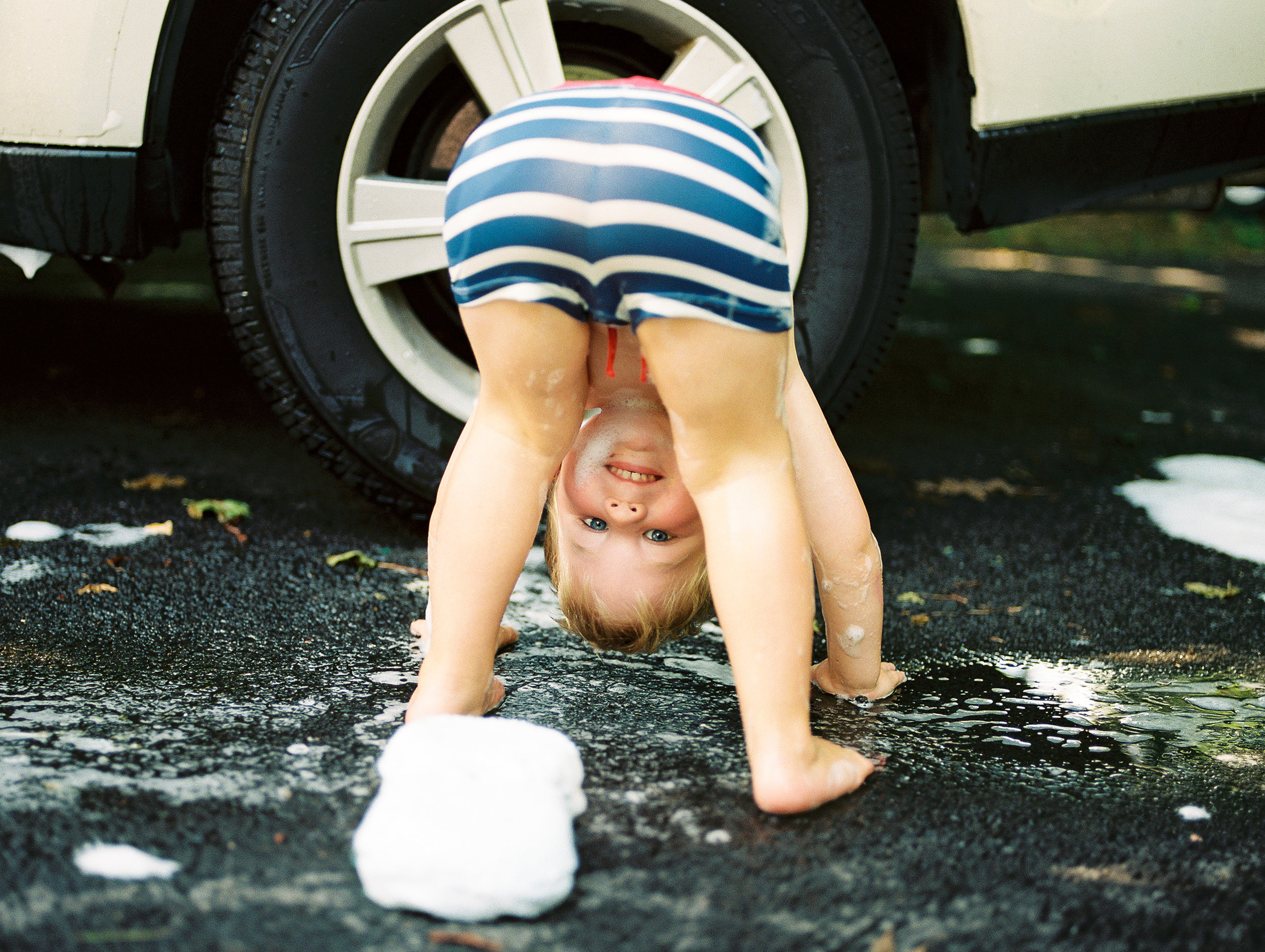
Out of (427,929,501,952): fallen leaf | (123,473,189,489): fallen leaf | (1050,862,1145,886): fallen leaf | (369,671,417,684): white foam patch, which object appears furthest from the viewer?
(123,473,189,489): fallen leaf

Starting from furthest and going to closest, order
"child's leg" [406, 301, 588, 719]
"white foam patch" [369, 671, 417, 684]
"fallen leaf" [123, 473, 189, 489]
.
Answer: "fallen leaf" [123, 473, 189, 489] < "white foam patch" [369, 671, 417, 684] < "child's leg" [406, 301, 588, 719]

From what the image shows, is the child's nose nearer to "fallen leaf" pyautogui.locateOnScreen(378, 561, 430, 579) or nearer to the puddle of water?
the puddle of water

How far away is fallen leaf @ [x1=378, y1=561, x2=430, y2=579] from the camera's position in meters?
2.25

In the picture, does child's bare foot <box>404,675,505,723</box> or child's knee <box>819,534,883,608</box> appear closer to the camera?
child's bare foot <box>404,675,505,723</box>

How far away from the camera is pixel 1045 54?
218 cm

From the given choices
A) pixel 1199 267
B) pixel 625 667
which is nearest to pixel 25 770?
pixel 625 667

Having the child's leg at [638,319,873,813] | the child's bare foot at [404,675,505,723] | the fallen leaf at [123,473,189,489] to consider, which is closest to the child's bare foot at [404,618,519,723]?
the child's bare foot at [404,675,505,723]

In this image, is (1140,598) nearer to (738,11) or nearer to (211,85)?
(738,11)

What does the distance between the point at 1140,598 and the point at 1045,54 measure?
3.51 ft

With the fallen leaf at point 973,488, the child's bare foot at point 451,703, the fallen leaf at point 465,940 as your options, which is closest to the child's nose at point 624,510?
the child's bare foot at point 451,703

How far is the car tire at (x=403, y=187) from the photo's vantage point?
7.06ft

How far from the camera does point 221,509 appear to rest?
2488mm

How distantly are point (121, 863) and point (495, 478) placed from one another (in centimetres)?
60

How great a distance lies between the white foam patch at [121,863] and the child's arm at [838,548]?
2.98 feet
